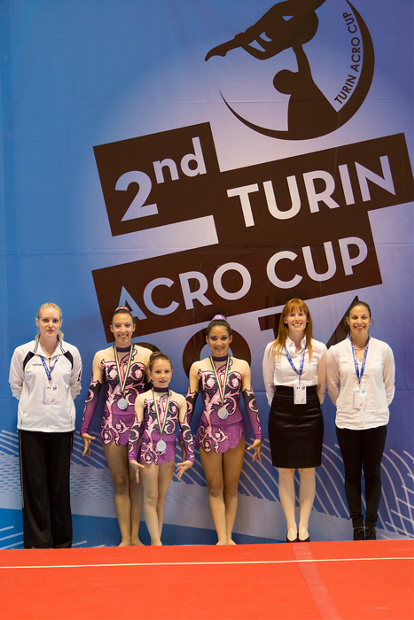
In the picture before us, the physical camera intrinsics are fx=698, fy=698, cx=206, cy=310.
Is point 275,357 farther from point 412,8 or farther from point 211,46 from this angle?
point 412,8

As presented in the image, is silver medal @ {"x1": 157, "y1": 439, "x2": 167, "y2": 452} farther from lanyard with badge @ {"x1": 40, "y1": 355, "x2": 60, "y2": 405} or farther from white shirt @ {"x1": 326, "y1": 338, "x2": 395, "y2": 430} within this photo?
white shirt @ {"x1": 326, "y1": 338, "x2": 395, "y2": 430}

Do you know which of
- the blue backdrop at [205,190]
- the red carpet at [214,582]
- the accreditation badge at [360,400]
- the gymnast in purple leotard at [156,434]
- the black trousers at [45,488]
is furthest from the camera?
the blue backdrop at [205,190]

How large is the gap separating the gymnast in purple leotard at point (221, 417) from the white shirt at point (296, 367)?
0.56ft

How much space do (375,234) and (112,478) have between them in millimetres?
2633

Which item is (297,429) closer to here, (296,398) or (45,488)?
(296,398)

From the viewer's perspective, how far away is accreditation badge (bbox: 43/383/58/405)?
4750 millimetres

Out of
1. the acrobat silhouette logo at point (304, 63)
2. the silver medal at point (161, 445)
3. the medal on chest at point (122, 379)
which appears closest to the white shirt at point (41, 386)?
the medal on chest at point (122, 379)

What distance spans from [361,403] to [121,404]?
1640 millimetres

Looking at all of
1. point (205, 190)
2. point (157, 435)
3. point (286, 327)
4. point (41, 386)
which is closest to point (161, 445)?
point (157, 435)

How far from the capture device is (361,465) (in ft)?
15.9

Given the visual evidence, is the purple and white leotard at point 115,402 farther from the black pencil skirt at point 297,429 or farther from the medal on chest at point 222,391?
the black pencil skirt at point 297,429

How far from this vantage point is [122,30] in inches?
202

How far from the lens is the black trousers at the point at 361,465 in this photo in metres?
4.78

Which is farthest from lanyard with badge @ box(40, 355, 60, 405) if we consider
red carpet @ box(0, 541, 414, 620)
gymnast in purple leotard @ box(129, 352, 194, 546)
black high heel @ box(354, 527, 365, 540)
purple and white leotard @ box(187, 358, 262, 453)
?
black high heel @ box(354, 527, 365, 540)
